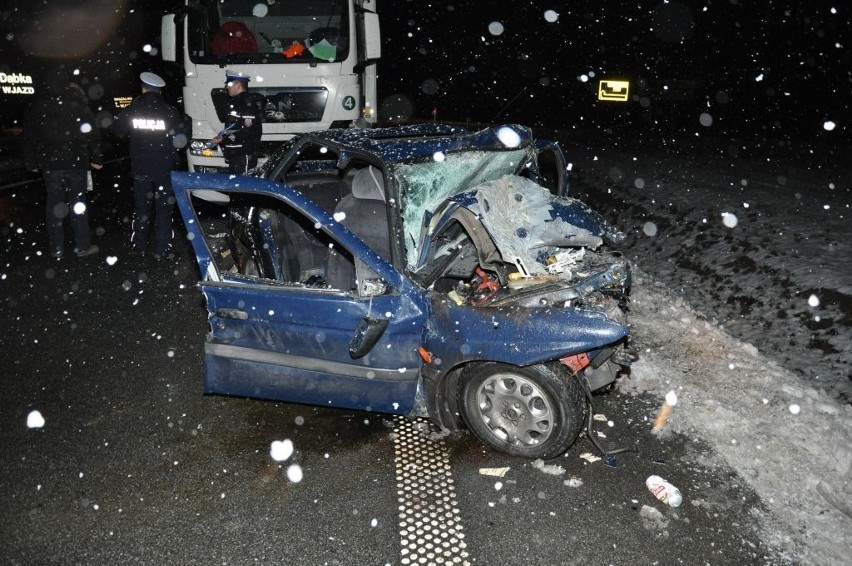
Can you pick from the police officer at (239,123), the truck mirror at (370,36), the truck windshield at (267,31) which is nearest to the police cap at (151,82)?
the police officer at (239,123)

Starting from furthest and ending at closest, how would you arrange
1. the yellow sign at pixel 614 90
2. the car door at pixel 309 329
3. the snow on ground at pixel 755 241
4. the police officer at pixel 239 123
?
the yellow sign at pixel 614 90, the police officer at pixel 239 123, the snow on ground at pixel 755 241, the car door at pixel 309 329

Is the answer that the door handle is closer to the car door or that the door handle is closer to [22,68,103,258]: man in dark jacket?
the car door

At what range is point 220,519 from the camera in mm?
3170

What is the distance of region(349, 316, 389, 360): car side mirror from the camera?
343cm

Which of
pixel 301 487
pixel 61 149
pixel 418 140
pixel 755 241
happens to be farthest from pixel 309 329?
pixel 755 241

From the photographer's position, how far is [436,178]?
393 cm

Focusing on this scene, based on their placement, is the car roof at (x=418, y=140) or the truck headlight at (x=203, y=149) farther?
the truck headlight at (x=203, y=149)

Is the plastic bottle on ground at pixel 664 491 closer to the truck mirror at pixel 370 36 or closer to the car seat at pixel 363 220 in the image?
the car seat at pixel 363 220

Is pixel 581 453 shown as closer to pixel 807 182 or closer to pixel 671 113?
pixel 807 182

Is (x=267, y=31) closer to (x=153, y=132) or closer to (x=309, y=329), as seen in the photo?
(x=153, y=132)

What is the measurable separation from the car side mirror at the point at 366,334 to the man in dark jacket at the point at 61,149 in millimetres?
5376

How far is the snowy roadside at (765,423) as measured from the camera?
3.11 meters

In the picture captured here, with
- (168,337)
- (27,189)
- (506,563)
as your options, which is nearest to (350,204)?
(168,337)

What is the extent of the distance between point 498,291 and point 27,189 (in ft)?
35.9
